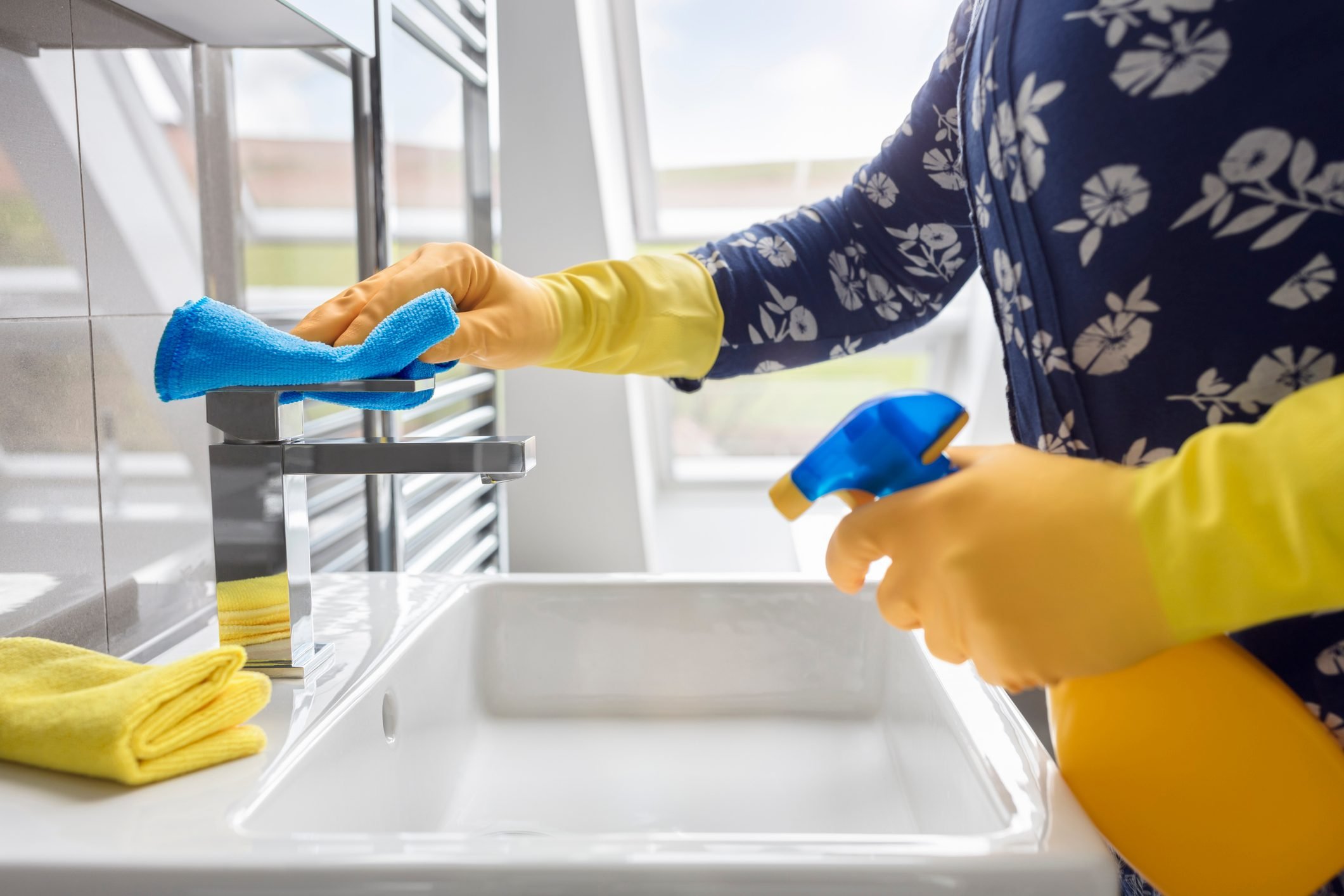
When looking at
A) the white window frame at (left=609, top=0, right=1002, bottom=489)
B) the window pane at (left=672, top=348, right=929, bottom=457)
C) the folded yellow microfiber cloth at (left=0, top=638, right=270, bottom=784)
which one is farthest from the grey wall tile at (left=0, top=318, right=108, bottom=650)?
the window pane at (left=672, top=348, right=929, bottom=457)

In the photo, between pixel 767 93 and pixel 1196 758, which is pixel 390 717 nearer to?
pixel 1196 758

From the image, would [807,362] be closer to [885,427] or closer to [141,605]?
[885,427]

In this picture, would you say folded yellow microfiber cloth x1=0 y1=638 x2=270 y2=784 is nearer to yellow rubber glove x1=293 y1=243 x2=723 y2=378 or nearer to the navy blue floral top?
yellow rubber glove x1=293 y1=243 x2=723 y2=378

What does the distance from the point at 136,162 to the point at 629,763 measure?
621 millimetres

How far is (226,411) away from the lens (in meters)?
0.59

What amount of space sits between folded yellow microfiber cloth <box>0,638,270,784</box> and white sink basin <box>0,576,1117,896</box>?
15 millimetres

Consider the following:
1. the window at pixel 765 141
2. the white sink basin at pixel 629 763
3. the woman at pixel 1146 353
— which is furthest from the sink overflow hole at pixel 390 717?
A: the window at pixel 765 141

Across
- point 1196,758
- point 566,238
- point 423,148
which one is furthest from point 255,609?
point 566,238

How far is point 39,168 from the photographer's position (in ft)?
2.12

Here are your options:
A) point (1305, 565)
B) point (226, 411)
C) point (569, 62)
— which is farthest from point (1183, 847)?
point (569, 62)

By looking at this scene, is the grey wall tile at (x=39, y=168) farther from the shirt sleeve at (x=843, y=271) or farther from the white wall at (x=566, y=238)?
the white wall at (x=566, y=238)

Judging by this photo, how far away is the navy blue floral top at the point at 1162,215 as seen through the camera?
0.42 m

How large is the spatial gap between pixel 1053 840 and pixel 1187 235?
0.29 m

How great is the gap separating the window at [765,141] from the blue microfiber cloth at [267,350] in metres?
1.39
